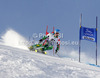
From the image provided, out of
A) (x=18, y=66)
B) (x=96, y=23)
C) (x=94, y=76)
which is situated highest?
(x=96, y=23)

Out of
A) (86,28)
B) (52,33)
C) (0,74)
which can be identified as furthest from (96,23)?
(0,74)

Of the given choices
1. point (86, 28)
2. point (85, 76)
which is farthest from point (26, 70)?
point (86, 28)

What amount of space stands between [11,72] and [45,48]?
30.2ft

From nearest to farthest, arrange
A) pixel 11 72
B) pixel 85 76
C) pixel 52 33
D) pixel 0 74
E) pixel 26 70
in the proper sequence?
pixel 0 74
pixel 11 72
pixel 26 70
pixel 85 76
pixel 52 33

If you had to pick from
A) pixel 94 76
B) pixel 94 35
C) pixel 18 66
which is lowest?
pixel 94 76

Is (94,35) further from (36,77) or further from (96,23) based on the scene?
(36,77)

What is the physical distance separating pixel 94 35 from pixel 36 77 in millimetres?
10124

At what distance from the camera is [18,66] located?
508 cm

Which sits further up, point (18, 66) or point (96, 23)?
point (96, 23)

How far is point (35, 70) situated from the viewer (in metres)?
5.04

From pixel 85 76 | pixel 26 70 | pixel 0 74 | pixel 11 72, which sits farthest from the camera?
pixel 85 76

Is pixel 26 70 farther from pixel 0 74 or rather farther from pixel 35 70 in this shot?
pixel 0 74

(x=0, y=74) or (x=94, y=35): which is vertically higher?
(x=94, y=35)

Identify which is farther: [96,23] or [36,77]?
[96,23]
